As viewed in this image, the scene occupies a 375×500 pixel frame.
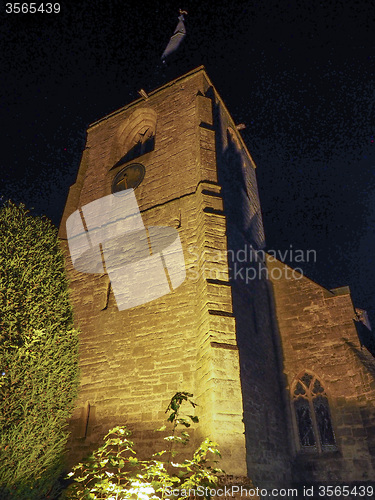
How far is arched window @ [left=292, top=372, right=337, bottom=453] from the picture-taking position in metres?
9.64

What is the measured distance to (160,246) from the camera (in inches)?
395

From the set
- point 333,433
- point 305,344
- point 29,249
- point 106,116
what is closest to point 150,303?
point 29,249

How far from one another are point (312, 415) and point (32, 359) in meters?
7.34

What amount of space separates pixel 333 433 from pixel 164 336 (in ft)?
17.0

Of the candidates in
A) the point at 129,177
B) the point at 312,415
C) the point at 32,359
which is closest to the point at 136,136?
the point at 129,177

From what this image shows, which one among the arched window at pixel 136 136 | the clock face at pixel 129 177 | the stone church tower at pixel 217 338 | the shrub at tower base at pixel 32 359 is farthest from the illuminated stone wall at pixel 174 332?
the arched window at pixel 136 136

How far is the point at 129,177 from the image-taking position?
12633mm

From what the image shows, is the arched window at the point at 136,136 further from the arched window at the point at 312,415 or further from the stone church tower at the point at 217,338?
the arched window at the point at 312,415

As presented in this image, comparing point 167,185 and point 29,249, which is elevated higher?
point 167,185

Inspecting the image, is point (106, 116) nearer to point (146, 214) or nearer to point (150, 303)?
point (146, 214)

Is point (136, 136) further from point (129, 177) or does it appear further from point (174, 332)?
point (174, 332)

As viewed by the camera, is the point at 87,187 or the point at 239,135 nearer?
the point at 87,187

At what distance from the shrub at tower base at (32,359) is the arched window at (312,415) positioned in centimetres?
608

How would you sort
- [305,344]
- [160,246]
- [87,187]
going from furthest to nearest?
[87,187]
[305,344]
[160,246]
